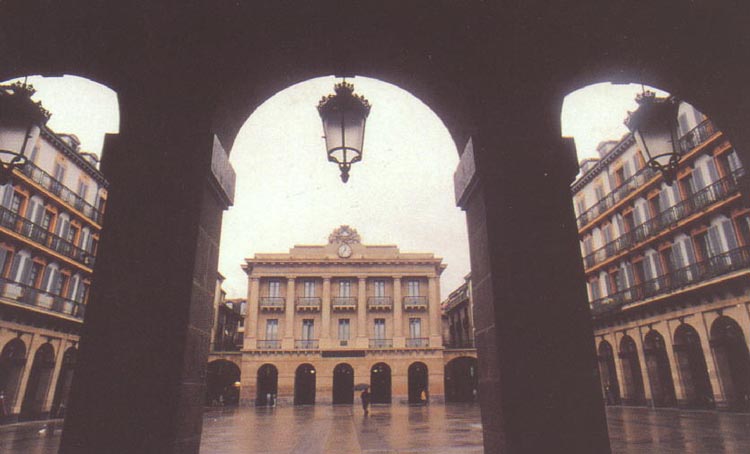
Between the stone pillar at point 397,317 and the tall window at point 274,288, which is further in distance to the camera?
the tall window at point 274,288

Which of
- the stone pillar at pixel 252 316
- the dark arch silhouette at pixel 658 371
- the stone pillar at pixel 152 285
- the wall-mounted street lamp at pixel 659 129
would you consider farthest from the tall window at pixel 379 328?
the stone pillar at pixel 152 285

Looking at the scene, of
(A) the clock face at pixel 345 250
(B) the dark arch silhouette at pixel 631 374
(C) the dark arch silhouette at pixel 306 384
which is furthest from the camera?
(A) the clock face at pixel 345 250

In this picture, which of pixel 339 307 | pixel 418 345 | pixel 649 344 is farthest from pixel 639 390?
pixel 339 307

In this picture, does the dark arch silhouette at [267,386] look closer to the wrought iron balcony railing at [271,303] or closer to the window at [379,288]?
the wrought iron balcony railing at [271,303]

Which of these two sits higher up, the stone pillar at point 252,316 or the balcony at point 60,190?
the balcony at point 60,190

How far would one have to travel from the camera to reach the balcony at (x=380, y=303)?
42.2 meters

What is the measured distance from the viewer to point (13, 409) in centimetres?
1981

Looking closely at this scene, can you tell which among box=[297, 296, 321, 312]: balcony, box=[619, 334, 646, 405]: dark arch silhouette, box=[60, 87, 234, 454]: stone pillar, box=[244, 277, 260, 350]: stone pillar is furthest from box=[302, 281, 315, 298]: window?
box=[60, 87, 234, 454]: stone pillar

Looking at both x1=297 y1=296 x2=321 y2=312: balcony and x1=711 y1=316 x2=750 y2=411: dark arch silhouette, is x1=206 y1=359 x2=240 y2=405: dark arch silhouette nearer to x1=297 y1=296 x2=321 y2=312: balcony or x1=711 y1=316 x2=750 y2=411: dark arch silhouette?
x1=297 y1=296 x2=321 y2=312: balcony

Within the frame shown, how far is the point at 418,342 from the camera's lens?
40969 millimetres

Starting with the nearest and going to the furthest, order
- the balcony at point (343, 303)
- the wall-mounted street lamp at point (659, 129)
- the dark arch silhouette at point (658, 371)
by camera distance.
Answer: the wall-mounted street lamp at point (659, 129) → the dark arch silhouette at point (658, 371) → the balcony at point (343, 303)

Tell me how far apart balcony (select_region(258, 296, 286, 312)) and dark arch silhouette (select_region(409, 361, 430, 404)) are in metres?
12.9

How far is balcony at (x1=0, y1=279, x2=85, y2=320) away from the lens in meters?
19.4

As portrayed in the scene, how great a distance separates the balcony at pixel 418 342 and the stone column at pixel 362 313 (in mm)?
3725
